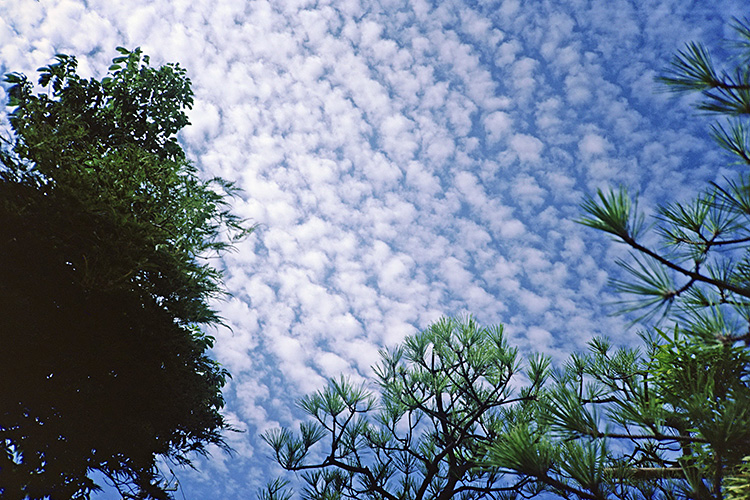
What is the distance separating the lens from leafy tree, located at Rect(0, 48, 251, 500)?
1871 mm

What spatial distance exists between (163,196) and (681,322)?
88.0 inches

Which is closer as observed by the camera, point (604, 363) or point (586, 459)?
point (586, 459)

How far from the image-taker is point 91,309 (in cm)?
200

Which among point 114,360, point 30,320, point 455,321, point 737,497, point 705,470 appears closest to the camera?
point 737,497

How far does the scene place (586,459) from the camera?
104 cm

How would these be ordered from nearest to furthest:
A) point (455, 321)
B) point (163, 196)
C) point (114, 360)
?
point (114, 360)
point (163, 196)
point (455, 321)

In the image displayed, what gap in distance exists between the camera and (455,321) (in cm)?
261

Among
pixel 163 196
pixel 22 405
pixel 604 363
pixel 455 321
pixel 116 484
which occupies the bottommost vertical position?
pixel 116 484

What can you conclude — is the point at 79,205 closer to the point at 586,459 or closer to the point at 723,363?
the point at 586,459

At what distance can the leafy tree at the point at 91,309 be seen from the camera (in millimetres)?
1871

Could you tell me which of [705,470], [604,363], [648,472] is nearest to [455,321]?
[604,363]

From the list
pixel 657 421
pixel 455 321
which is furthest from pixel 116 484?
pixel 657 421

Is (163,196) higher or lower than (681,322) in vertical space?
higher

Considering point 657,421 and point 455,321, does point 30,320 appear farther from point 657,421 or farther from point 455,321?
point 657,421
